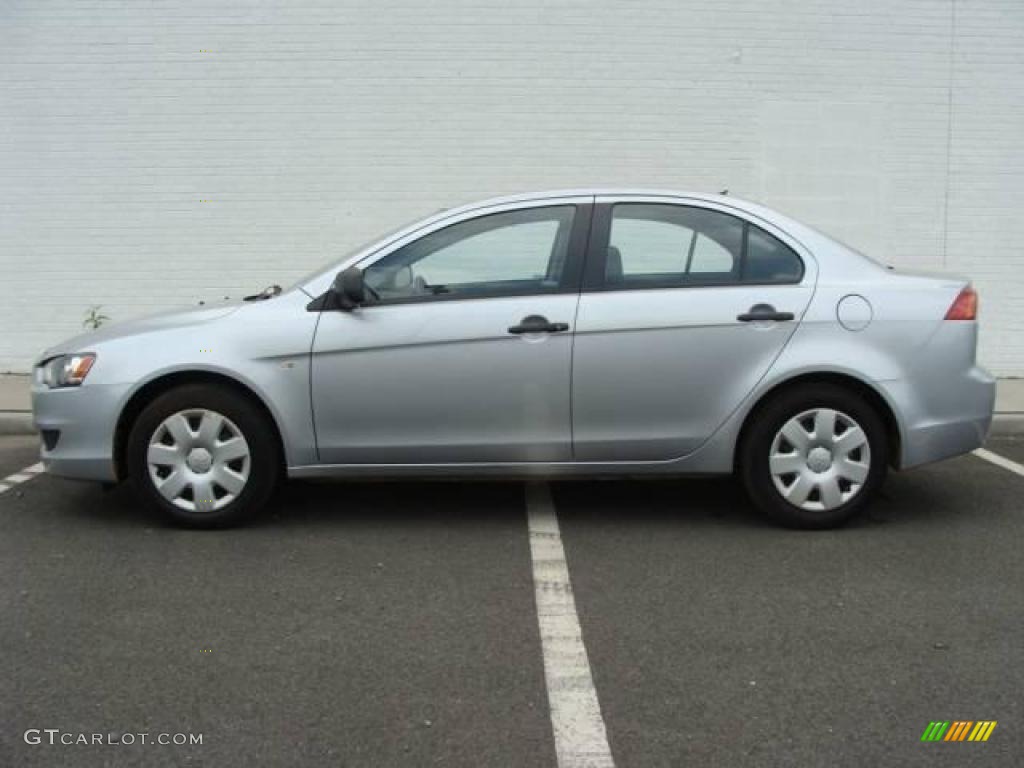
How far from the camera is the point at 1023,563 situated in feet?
15.1

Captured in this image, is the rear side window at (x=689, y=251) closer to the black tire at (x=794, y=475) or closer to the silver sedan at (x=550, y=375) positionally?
the silver sedan at (x=550, y=375)

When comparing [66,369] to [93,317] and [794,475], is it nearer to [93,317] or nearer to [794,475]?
[794,475]

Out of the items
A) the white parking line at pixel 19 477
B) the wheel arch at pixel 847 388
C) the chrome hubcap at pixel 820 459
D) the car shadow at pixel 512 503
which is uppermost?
the wheel arch at pixel 847 388

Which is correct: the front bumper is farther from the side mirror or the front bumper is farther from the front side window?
the front side window

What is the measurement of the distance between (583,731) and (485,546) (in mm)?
1828

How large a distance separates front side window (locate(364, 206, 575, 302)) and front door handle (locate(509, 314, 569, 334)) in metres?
0.18

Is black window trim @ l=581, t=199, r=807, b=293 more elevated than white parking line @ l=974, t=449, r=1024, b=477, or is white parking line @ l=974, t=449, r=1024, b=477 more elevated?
black window trim @ l=581, t=199, r=807, b=293

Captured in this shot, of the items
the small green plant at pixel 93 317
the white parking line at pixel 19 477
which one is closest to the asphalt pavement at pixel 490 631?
the white parking line at pixel 19 477

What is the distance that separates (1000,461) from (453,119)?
17.6 feet

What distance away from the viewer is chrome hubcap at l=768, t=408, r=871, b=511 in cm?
487

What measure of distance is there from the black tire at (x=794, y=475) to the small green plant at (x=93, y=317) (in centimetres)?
664

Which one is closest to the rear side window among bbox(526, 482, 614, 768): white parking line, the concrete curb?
bbox(526, 482, 614, 768): white parking line

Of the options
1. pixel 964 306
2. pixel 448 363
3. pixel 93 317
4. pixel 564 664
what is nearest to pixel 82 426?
pixel 448 363

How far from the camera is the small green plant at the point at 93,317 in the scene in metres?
9.29
